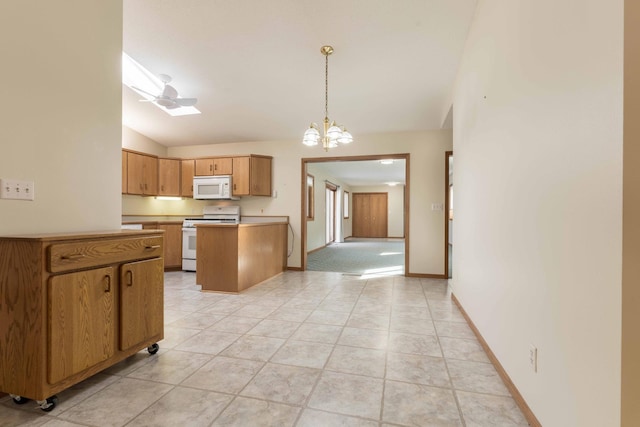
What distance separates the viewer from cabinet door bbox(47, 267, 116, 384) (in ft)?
4.75

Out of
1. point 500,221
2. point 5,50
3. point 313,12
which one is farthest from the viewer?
point 313,12

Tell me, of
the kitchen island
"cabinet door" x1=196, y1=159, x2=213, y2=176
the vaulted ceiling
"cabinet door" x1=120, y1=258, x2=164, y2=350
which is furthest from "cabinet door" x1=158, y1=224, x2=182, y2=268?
"cabinet door" x1=120, y1=258, x2=164, y2=350

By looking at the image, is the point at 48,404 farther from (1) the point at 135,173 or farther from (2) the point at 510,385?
(1) the point at 135,173

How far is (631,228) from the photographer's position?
2.68 feet

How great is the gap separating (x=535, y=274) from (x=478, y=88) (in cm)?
161

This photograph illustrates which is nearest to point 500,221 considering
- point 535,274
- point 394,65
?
point 535,274

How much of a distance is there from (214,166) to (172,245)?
1.57 m

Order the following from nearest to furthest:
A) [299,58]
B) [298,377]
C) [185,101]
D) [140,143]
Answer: [298,377] → [299,58] → [185,101] → [140,143]

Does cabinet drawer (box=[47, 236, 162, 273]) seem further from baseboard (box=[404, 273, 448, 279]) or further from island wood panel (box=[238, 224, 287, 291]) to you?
baseboard (box=[404, 273, 448, 279])

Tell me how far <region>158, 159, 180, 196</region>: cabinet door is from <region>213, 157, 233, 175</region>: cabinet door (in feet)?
2.46

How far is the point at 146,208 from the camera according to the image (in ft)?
17.5

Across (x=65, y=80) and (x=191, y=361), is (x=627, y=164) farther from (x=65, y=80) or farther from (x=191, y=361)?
(x=65, y=80)

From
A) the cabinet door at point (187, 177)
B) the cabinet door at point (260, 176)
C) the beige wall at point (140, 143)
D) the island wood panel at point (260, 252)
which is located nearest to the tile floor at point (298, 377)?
the island wood panel at point (260, 252)

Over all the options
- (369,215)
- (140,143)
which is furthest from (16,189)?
(369,215)
